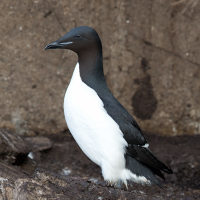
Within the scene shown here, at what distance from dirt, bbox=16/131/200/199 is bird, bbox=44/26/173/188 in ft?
2.73

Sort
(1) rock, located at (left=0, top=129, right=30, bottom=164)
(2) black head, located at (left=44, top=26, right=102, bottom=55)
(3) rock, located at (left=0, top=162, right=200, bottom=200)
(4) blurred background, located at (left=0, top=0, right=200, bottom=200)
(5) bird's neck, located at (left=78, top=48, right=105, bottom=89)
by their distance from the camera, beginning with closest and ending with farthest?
(3) rock, located at (left=0, top=162, right=200, bottom=200) < (2) black head, located at (left=44, top=26, right=102, bottom=55) < (5) bird's neck, located at (left=78, top=48, right=105, bottom=89) < (1) rock, located at (left=0, top=129, right=30, bottom=164) < (4) blurred background, located at (left=0, top=0, right=200, bottom=200)

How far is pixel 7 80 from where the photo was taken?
5410 mm

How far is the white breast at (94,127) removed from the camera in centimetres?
339

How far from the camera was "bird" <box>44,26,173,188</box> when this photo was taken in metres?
3.41

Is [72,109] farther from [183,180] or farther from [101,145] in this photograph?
[183,180]

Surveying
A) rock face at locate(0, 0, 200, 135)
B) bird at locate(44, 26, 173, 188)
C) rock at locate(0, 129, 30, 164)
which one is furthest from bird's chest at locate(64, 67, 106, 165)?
rock face at locate(0, 0, 200, 135)

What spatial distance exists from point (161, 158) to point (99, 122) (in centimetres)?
213

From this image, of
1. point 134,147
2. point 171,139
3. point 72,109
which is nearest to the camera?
point 72,109

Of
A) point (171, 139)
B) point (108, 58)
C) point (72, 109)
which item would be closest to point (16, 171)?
point (72, 109)

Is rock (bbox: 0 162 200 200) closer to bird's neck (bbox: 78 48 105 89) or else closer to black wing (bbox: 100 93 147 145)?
black wing (bbox: 100 93 147 145)

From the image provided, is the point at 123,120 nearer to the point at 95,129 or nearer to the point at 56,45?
the point at 95,129

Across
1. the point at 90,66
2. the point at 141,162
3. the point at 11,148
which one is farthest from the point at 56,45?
the point at 141,162

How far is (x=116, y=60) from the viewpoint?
18.4 ft

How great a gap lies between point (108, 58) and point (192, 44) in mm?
1338
